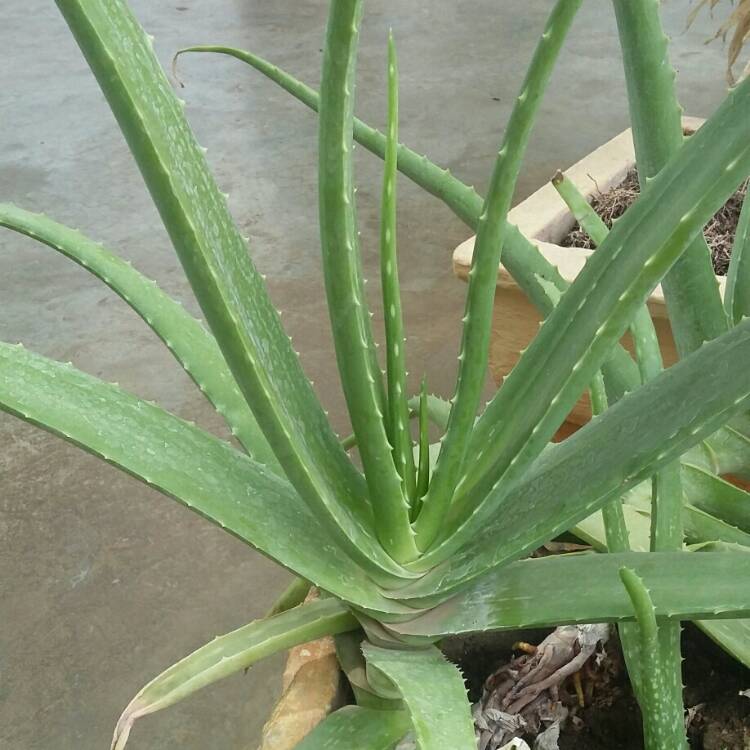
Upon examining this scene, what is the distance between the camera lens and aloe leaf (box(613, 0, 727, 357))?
0.36 metres

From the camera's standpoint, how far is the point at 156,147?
22 centimetres

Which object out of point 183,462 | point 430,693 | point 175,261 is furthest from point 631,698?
point 175,261

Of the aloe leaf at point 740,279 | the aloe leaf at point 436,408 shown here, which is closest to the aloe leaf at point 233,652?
the aloe leaf at point 436,408

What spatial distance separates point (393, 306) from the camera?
37cm

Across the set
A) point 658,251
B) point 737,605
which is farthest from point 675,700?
point 658,251

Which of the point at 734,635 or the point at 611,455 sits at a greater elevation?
the point at 611,455

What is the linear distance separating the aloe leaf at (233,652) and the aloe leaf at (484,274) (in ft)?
0.22

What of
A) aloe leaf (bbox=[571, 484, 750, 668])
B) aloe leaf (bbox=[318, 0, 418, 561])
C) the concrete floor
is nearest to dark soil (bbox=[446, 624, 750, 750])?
aloe leaf (bbox=[571, 484, 750, 668])

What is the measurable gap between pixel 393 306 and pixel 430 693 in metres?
0.17

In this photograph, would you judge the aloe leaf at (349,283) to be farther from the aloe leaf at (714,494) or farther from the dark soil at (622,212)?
the dark soil at (622,212)

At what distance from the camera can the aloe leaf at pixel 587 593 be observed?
310mm

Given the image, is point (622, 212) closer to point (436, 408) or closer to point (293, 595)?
point (436, 408)

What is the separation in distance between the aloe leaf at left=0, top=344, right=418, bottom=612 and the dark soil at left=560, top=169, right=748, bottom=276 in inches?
25.7

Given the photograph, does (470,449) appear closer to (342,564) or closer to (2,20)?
(342,564)
